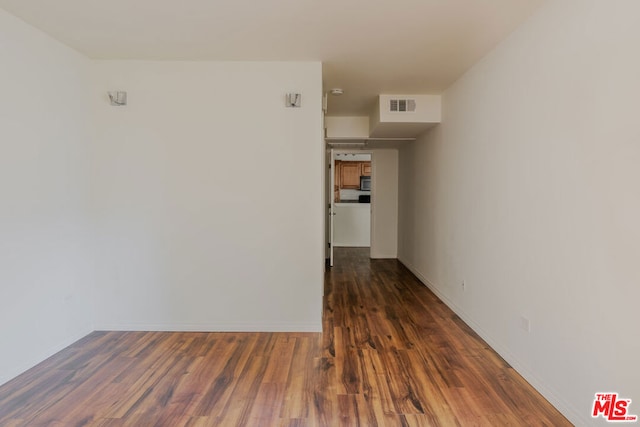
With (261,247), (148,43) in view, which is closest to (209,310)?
(261,247)

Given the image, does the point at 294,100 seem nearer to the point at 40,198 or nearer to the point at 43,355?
the point at 40,198

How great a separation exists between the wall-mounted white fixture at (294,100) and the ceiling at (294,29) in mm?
333

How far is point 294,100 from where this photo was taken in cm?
320

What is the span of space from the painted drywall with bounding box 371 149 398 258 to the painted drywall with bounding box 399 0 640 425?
11.3 feet

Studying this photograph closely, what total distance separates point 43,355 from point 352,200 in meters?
7.93

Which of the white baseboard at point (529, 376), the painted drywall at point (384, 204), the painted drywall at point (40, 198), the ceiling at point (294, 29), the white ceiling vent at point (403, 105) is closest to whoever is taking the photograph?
the white baseboard at point (529, 376)

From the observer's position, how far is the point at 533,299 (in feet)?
7.77

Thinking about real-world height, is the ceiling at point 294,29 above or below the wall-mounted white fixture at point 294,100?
above

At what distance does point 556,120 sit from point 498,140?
27.9 inches

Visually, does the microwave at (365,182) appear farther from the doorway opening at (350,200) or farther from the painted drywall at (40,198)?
the painted drywall at (40,198)

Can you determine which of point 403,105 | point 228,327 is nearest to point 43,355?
point 228,327

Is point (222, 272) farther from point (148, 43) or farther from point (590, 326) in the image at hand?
point (590, 326)

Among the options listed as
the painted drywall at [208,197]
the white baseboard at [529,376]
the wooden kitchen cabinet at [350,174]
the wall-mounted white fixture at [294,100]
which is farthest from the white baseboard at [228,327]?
the wooden kitchen cabinet at [350,174]

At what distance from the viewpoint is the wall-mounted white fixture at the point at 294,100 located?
126 inches
